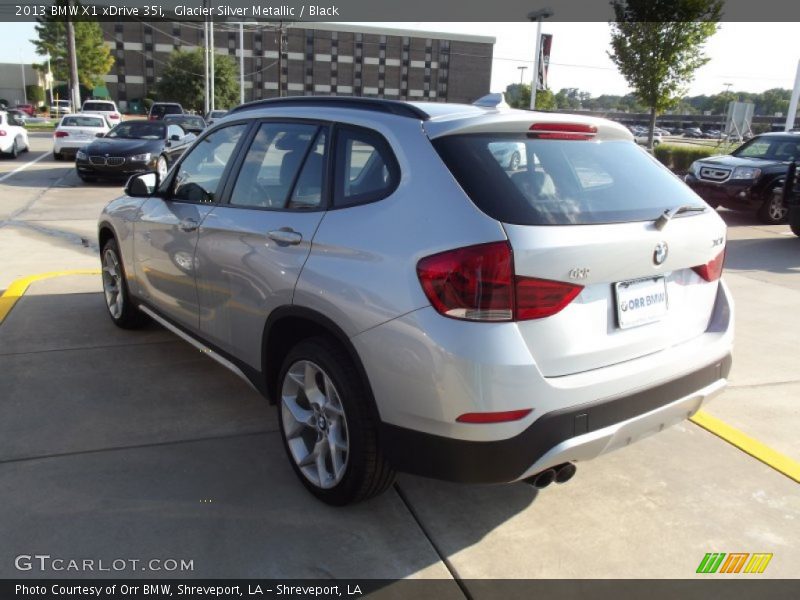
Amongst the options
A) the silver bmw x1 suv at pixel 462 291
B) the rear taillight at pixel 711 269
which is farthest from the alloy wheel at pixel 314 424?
the rear taillight at pixel 711 269

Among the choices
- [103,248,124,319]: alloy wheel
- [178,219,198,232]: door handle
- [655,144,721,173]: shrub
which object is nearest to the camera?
[178,219,198,232]: door handle

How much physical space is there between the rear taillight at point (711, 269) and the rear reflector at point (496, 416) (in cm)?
114

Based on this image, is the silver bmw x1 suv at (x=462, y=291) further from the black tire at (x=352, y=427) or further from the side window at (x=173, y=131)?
the side window at (x=173, y=131)

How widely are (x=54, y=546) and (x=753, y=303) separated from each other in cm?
646

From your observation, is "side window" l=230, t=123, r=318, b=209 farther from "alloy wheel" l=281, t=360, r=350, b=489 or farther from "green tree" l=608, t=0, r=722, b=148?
"green tree" l=608, t=0, r=722, b=148

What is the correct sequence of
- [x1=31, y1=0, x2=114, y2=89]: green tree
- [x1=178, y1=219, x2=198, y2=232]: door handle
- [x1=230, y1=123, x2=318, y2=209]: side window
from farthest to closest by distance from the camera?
[x1=31, y1=0, x2=114, y2=89]: green tree
[x1=178, y1=219, x2=198, y2=232]: door handle
[x1=230, y1=123, x2=318, y2=209]: side window

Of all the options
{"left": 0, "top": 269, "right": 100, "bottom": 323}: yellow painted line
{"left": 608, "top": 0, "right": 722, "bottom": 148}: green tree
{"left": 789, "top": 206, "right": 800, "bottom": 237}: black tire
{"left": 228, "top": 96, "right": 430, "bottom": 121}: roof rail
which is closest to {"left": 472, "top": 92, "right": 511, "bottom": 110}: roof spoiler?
{"left": 228, "top": 96, "right": 430, "bottom": 121}: roof rail

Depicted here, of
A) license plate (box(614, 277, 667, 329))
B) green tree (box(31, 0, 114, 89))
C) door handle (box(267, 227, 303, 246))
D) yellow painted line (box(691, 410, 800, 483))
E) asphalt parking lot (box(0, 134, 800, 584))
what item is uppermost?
green tree (box(31, 0, 114, 89))

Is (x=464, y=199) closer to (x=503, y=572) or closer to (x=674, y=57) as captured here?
(x=503, y=572)

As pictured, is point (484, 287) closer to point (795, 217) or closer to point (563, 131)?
point (563, 131)

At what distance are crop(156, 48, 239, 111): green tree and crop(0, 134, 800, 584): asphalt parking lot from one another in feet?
248

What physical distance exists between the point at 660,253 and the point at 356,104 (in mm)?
1487

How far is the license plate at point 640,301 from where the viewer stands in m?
2.58

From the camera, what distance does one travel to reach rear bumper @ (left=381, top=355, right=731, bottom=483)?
7.89 feet
